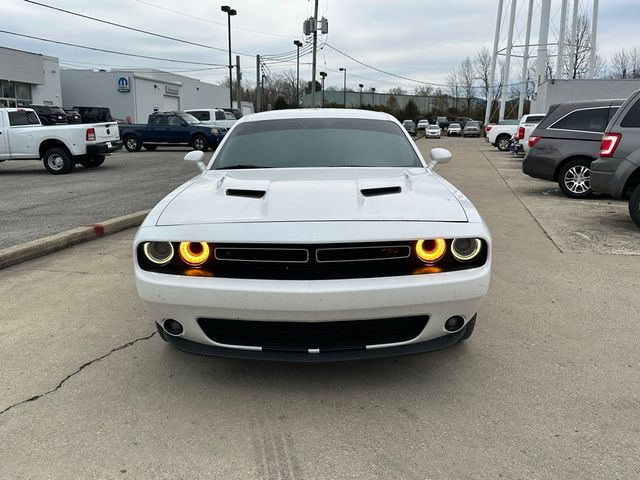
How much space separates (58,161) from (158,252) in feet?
43.9

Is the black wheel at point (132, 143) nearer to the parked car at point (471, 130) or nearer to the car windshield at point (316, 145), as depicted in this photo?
the car windshield at point (316, 145)

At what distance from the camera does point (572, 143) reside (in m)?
10.0

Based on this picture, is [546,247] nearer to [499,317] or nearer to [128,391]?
[499,317]

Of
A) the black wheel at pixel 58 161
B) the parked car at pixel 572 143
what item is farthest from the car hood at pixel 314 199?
the black wheel at pixel 58 161

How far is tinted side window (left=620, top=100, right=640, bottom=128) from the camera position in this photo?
283 inches

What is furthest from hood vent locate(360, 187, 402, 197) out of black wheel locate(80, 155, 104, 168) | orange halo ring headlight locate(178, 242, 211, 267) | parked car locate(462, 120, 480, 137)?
parked car locate(462, 120, 480, 137)

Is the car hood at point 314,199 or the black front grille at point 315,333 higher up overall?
the car hood at point 314,199

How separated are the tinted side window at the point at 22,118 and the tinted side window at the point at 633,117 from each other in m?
14.6

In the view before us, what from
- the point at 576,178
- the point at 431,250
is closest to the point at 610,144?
the point at 576,178

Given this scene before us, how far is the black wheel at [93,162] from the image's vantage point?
15.7m

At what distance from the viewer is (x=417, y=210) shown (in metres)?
2.91

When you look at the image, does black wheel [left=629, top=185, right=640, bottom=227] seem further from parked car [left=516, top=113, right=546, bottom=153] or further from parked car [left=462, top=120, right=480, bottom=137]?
parked car [left=462, top=120, right=480, bottom=137]

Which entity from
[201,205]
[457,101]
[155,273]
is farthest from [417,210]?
[457,101]

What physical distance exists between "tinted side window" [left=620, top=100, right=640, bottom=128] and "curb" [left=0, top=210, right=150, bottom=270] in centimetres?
693
